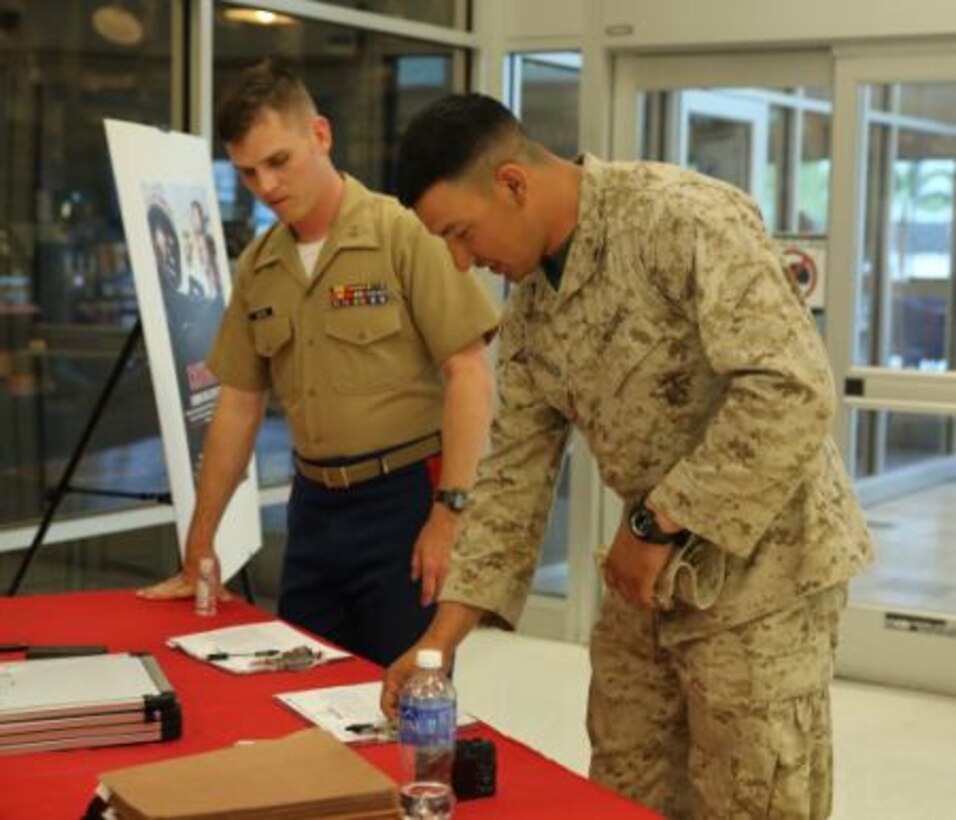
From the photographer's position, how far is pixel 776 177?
5.80m

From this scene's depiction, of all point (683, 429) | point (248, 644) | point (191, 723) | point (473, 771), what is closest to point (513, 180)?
point (683, 429)

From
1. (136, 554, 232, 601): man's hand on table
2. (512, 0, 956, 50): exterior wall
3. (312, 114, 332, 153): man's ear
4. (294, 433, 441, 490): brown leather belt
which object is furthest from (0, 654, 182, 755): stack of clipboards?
(512, 0, 956, 50): exterior wall

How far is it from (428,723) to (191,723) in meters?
0.46

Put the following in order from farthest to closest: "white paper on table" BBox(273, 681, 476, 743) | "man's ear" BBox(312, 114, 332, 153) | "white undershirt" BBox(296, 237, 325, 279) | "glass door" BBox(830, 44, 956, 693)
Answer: "glass door" BBox(830, 44, 956, 693)
"white undershirt" BBox(296, 237, 325, 279)
"man's ear" BBox(312, 114, 332, 153)
"white paper on table" BBox(273, 681, 476, 743)

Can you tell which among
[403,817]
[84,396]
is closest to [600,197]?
[403,817]

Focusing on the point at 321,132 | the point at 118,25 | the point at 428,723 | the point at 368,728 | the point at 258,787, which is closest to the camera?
the point at 258,787

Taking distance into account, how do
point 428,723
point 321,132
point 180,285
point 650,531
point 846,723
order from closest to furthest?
1. point 428,723
2. point 650,531
3. point 321,132
4. point 180,285
5. point 846,723

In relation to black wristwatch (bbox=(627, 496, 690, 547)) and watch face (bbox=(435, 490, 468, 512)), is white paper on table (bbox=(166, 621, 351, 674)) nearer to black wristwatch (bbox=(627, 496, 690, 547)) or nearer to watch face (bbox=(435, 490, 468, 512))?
watch face (bbox=(435, 490, 468, 512))

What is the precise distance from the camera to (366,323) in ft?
9.95

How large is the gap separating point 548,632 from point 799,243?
67.3 inches

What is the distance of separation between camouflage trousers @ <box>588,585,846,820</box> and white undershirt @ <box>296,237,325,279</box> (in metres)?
1.05

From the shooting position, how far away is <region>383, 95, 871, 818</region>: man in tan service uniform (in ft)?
6.41

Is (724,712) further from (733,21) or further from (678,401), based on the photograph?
(733,21)

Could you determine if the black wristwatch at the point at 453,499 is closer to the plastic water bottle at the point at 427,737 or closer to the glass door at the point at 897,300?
the plastic water bottle at the point at 427,737
